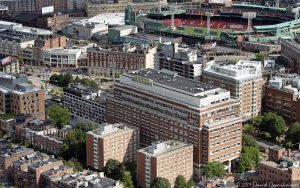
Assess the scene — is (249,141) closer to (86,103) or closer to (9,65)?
(86,103)

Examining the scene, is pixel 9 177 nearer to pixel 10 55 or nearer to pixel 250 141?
pixel 250 141

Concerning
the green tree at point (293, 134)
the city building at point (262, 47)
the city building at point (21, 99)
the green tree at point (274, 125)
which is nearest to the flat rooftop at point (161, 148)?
the green tree at point (293, 134)

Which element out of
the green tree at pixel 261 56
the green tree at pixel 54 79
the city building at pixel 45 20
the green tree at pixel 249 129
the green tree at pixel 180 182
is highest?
the city building at pixel 45 20

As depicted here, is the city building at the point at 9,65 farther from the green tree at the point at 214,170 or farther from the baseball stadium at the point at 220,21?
the green tree at the point at 214,170

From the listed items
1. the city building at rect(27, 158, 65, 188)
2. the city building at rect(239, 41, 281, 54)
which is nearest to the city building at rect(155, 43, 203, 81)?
the city building at rect(239, 41, 281, 54)

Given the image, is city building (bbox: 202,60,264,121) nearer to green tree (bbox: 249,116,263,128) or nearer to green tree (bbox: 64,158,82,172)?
green tree (bbox: 249,116,263,128)

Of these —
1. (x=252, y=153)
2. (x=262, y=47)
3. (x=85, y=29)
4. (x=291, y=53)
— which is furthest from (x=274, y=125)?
(x=85, y=29)

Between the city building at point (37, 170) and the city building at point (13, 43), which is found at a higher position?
the city building at point (13, 43)
